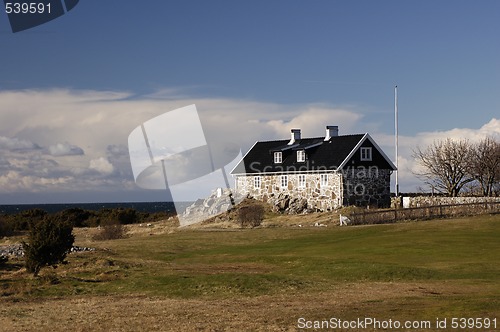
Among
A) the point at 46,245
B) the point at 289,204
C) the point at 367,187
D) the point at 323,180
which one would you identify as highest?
the point at 323,180

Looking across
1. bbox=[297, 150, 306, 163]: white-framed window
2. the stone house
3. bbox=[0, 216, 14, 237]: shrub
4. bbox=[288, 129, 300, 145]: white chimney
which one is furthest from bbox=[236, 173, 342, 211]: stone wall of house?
bbox=[0, 216, 14, 237]: shrub

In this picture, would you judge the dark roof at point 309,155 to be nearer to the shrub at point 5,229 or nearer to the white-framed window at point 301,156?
the white-framed window at point 301,156

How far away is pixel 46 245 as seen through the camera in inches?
1266

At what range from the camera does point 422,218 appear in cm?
5428

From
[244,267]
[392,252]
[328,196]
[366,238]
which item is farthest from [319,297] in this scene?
[328,196]

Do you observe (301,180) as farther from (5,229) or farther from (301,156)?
(5,229)

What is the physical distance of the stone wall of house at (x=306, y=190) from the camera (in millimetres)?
69375

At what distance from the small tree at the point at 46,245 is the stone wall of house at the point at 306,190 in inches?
1558

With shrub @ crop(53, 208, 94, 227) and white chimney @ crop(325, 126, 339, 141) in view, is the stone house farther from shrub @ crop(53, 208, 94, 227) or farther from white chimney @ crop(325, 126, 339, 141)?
shrub @ crop(53, 208, 94, 227)

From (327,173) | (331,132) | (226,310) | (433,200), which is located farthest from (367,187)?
(226,310)

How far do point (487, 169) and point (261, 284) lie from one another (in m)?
58.7

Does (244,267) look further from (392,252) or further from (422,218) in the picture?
(422,218)

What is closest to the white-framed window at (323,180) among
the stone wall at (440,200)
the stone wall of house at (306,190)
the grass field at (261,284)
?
the stone wall of house at (306,190)

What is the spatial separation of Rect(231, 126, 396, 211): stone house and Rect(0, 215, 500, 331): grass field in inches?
994
